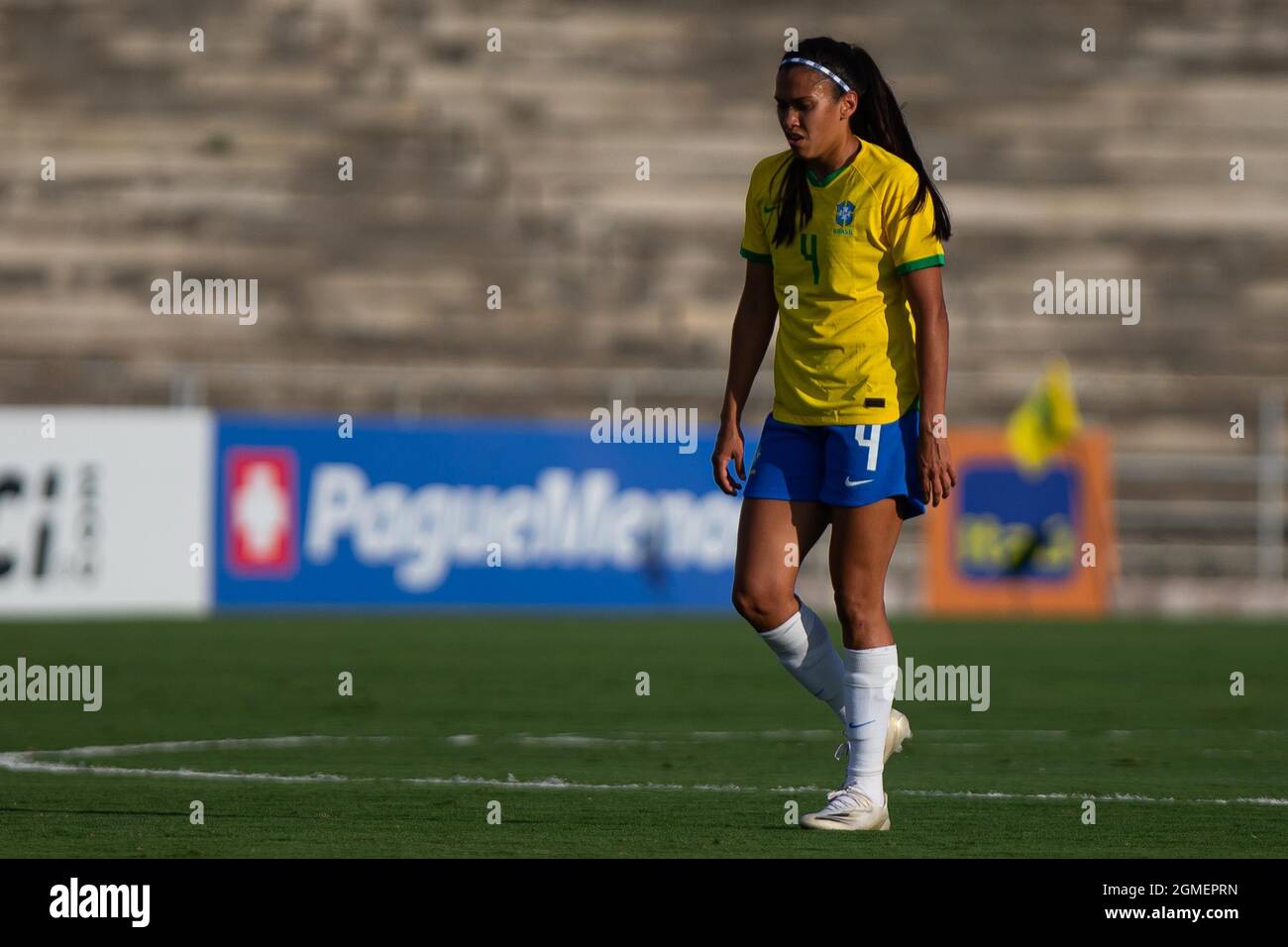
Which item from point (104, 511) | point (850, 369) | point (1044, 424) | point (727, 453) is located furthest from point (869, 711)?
point (1044, 424)

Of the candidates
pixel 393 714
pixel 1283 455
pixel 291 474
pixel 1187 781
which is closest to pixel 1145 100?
pixel 1283 455

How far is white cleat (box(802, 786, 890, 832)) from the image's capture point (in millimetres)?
6418

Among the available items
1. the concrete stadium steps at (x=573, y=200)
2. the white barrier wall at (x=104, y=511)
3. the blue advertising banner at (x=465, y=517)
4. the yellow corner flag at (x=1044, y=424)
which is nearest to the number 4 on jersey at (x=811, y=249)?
the white barrier wall at (x=104, y=511)

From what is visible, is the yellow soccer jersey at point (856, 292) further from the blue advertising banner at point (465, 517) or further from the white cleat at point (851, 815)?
the blue advertising banner at point (465, 517)

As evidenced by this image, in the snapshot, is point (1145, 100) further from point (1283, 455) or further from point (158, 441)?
point (158, 441)

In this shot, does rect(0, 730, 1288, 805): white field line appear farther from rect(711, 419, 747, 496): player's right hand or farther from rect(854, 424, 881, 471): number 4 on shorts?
rect(854, 424, 881, 471): number 4 on shorts

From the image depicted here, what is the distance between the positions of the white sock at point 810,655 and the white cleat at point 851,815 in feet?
0.93

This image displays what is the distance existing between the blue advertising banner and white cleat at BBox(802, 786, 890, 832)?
11.5 m

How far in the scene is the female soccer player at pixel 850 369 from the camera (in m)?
6.39

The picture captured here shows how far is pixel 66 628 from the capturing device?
15.8 metres

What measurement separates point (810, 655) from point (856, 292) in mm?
1048

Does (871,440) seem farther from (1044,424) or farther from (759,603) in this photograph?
(1044,424)

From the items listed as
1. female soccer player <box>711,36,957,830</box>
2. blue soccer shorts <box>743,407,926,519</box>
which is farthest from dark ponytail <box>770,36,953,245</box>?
blue soccer shorts <box>743,407,926,519</box>

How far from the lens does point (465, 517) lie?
59.6 feet
